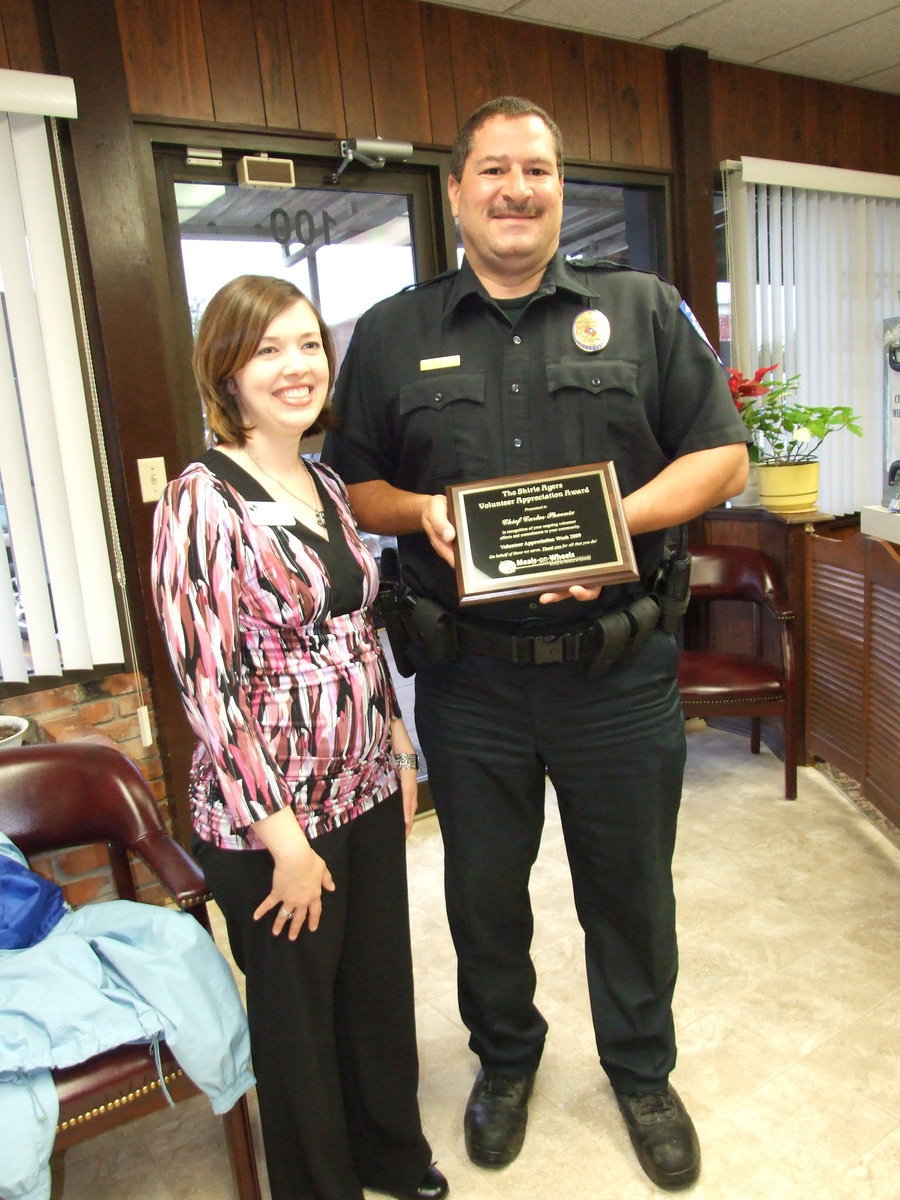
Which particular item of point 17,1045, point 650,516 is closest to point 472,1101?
point 17,1045

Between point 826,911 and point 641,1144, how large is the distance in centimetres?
101

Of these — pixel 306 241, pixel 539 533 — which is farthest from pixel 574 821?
pixel 306 241

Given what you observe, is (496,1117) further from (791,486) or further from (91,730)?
(791,486)

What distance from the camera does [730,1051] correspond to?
1855mm

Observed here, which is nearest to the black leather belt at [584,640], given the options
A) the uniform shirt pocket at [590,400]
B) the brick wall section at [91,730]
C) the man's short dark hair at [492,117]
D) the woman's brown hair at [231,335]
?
the uniform shirt pocket at [590,400]

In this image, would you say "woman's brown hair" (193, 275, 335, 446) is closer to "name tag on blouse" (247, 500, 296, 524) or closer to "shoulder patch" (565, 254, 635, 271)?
"name tag on blouse" (247, 500, 296, 524)

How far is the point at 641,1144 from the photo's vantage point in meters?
1.57

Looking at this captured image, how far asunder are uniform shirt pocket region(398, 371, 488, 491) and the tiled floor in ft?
4.01

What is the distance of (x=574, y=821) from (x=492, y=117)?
1.16 metres

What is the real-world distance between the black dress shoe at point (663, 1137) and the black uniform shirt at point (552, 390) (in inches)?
34.8

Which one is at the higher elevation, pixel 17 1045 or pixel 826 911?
pixel 17 1045

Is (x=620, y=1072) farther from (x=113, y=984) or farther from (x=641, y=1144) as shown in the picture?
(x=113, y=984)

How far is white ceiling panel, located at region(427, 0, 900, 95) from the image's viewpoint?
299 cm

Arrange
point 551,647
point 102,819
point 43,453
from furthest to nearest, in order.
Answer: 1. point 43,453
2. point 102,819
3. point 551,647
